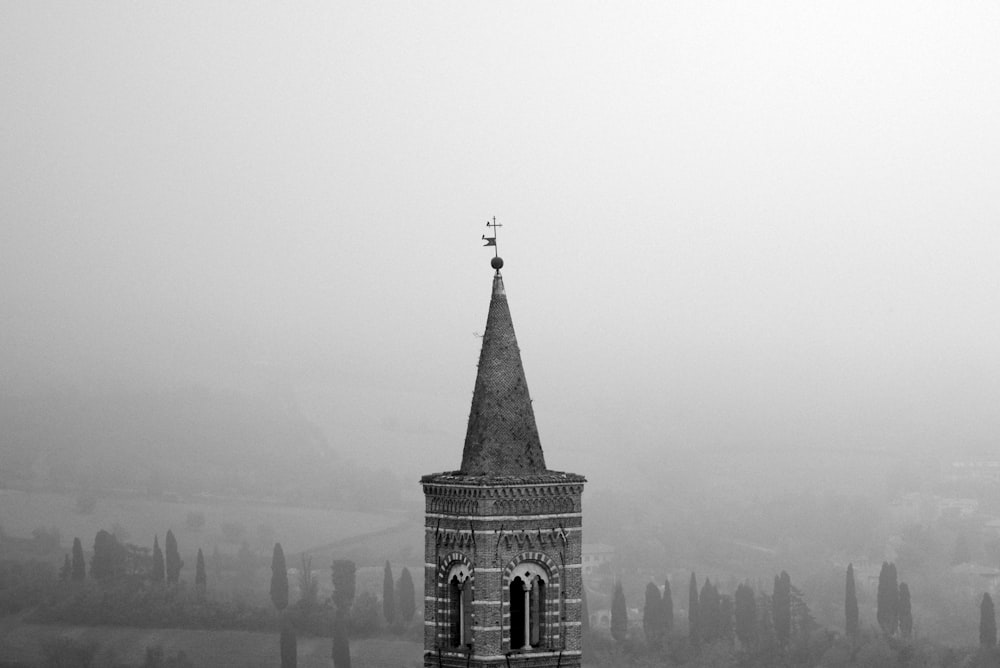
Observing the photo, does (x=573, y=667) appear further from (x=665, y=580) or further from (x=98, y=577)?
(x=665, y=580)

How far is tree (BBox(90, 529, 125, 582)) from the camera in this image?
113m

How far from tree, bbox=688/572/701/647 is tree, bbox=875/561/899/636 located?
42.4 feet

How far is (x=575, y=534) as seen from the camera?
54281mm

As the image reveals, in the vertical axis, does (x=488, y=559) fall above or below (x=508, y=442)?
below

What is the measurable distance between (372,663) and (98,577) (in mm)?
19218

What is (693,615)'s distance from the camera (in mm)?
128875

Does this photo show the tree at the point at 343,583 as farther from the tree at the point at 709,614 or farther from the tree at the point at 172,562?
the tree at the point at 709,614

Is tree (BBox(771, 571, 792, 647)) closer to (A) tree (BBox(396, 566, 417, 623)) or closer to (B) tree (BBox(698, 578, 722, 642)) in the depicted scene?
(B) tree (BBox(698, 578, 722, 642))

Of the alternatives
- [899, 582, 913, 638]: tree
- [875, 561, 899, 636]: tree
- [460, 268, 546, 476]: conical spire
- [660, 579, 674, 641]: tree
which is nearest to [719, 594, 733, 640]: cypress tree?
[660, 579, 674, 641]: tree

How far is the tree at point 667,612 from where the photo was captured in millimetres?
127650

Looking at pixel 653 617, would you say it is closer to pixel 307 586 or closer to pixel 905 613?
pixel 905 613

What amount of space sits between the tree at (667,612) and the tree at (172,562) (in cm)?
3478

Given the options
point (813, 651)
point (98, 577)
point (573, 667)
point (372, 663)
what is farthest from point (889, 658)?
point (573, 667)

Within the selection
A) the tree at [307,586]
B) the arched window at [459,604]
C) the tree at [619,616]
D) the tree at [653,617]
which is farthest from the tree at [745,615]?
the arched window at [459,604]
